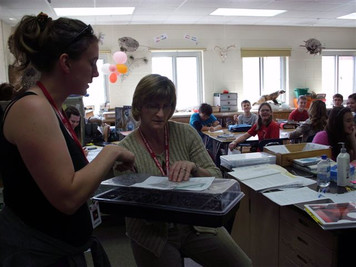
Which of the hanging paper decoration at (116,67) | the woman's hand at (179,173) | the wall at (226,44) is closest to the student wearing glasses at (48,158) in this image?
the woman's hand at (179,173)

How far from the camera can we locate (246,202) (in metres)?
2.17

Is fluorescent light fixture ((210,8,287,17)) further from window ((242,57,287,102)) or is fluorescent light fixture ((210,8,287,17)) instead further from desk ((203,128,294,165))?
desk ((203,128,294,165))

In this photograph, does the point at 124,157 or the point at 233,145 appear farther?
the point at 233,145

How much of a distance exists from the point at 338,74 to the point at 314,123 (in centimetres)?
588

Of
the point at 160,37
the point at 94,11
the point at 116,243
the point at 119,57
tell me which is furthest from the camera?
the point at 160,37

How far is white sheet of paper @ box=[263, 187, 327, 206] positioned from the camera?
1595mm

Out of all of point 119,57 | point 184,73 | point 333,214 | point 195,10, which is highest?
point 195,10

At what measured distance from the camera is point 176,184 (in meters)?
1.10

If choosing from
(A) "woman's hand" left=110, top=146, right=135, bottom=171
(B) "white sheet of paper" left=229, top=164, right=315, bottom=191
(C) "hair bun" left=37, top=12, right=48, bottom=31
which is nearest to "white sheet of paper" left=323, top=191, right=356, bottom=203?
(B) "white sheet of paper" left=229, top=164, right=315, bottom=191

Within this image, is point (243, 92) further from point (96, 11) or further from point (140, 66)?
point (96, 11)

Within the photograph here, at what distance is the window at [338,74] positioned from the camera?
8648 mm

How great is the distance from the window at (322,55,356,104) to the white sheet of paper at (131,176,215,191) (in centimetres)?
853

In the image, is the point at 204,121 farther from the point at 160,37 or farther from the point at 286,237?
the point at 286,237

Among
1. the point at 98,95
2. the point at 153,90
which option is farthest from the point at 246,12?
the point at 153,90
